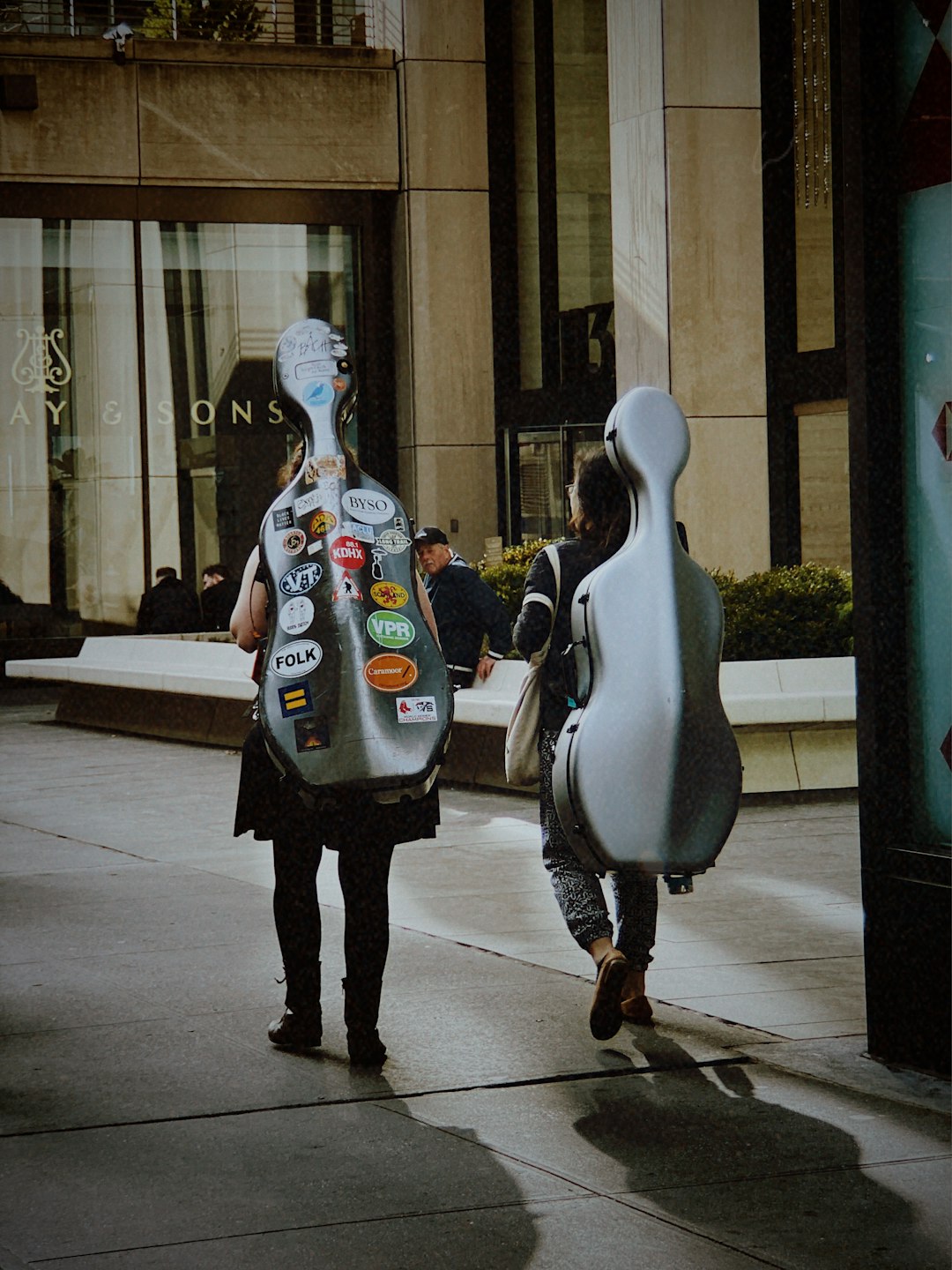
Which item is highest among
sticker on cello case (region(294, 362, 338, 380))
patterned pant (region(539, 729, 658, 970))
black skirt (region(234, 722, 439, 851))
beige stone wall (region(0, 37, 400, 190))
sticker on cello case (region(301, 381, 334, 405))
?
beige stone wall (region(0, 37, 400, 190))

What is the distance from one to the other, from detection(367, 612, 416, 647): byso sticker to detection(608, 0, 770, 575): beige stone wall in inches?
420

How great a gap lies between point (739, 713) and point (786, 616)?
1.17 meters

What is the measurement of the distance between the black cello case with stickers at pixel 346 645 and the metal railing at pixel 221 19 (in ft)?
61.8

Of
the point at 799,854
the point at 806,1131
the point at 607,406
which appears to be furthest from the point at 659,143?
the point at 806,1131

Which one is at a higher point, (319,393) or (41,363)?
(41,363)

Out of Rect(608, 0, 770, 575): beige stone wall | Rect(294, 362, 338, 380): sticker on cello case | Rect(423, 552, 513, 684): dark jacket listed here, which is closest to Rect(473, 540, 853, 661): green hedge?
Rect(423, 552, 513, 684): dark jacket

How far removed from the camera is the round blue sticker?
19.4ft

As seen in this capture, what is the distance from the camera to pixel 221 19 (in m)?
24.4

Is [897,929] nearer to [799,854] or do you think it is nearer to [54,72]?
[799,854]

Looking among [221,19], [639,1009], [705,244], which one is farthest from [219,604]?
[639,1009]

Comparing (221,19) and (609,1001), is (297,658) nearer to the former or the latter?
(609,1001)

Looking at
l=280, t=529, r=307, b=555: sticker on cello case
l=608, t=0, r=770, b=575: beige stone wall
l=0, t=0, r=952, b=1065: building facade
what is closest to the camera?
l=280, t=529, r=307, b=555: sticker on cello case

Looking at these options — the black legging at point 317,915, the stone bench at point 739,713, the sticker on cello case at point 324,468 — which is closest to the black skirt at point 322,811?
the black legging at point 317,915

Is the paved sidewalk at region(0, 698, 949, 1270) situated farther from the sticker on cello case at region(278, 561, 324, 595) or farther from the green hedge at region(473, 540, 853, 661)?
the green hedge at region(473, 540, 853, 661)
